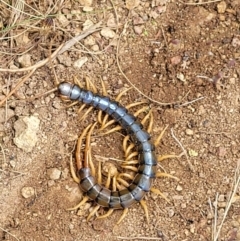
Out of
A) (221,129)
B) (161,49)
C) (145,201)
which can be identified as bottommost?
(145,201)

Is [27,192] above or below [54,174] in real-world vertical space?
below

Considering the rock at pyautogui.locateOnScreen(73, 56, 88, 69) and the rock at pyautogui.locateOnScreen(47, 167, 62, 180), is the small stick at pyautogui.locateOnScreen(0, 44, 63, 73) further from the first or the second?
the rock at pyautogui.locateOnScreen(47, 167, 62, 180)

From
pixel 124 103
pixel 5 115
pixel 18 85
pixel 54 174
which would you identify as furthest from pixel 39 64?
pixel 54 174

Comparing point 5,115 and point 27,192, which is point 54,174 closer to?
point 27,192

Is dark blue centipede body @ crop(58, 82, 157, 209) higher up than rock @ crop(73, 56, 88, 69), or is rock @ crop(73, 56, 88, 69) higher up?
rock @ crop(73, 56, 88, 69)

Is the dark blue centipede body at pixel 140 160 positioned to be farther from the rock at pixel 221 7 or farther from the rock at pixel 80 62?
the rock at pixel 221 7

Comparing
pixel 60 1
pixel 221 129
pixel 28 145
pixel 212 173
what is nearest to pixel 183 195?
pixel 212 173

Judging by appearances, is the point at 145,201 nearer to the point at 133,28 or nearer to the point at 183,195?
the point at 183,195

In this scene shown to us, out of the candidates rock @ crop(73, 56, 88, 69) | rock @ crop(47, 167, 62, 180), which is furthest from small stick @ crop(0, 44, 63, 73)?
rock @ crop(47, 167, 62, 180)
